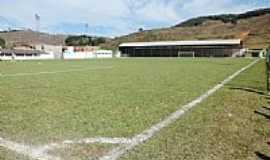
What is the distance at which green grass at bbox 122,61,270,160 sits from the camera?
4.42 metres

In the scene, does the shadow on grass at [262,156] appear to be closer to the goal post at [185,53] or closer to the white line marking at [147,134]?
the white line marking at [147,134]

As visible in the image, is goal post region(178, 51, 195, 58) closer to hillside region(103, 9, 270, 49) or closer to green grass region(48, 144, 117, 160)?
hillside region(103, 9, 270, 49)

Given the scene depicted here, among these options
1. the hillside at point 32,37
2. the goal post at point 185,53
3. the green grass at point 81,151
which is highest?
the hillside at point 32,37

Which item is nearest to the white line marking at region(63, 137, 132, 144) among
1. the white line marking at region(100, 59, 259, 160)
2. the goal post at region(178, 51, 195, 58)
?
the white line marking at region(100, 59, 259, 160)

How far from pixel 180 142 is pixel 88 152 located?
4.52 ft

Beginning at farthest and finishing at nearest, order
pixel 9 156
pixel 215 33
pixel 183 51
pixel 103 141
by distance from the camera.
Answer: pixel 215 33
pixel 183 51
pixel 103 141
pixel 9 156

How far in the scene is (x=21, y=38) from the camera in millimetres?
181125

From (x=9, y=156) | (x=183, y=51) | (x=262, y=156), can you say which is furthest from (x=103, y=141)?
(x=183, y=51)

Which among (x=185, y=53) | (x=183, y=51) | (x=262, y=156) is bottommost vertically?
(x=262, y=156)

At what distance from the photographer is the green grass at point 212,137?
14.5 ft

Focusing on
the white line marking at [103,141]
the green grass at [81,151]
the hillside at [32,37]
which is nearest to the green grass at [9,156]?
the green grass at [81,151]

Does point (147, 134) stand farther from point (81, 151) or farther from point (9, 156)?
point (9, 156)

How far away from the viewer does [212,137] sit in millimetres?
5266

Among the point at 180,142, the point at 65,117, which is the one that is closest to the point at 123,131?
the point at 180,142
